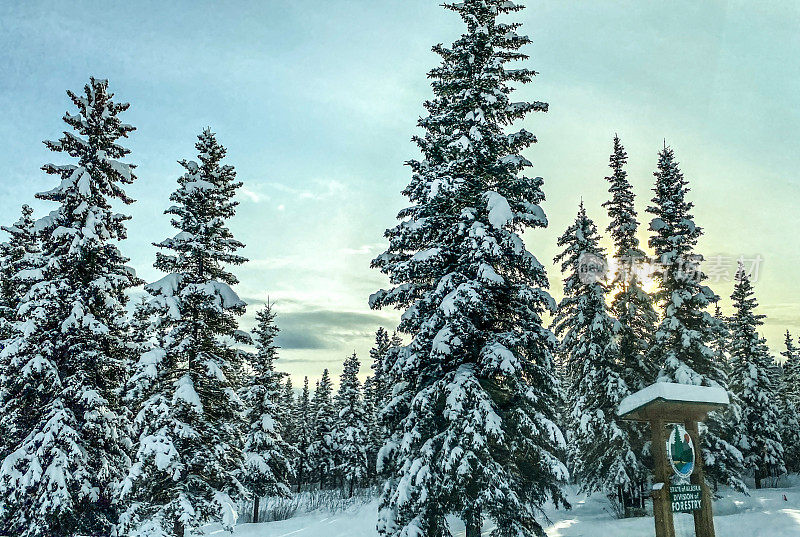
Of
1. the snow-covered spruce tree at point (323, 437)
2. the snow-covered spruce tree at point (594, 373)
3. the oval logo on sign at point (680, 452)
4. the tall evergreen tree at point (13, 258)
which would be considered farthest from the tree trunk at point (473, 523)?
the snow-covered spruce tree at point (323, 437)

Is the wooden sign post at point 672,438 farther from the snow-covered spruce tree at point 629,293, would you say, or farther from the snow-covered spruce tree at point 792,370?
the snow-covered spruce tree at point 792,370

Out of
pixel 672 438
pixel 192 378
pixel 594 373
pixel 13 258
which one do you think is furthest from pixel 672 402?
pixel 13 258

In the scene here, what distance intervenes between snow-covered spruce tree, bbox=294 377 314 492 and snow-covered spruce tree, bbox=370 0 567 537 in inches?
1862

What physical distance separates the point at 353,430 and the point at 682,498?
146 ft

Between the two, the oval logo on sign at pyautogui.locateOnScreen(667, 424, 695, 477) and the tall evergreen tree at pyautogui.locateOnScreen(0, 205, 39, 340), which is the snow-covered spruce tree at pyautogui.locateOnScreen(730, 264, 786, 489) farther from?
the tall evergreen tree at pyautogui.locateOnScreen(0, 205, 39, 340)

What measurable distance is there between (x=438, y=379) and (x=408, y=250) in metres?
3.97

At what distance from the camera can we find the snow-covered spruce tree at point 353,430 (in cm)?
5088

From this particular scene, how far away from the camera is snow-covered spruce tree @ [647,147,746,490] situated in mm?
24062

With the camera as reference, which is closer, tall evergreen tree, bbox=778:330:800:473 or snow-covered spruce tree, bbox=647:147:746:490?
snow-covered spruce tree, bbox=647:147:746:490

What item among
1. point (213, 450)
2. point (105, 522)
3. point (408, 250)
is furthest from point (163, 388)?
point (408, 250)

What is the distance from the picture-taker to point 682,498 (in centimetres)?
992

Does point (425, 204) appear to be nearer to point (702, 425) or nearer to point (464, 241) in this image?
point (464, 241)

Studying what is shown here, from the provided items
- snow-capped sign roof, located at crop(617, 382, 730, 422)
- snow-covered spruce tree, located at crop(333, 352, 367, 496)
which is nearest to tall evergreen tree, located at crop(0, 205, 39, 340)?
snow-capped sign roof, located at crop(617, 382, 730, 422)

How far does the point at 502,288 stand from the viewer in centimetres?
1340
